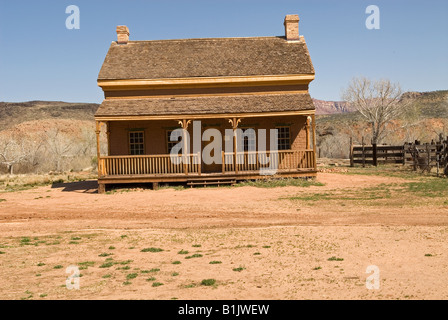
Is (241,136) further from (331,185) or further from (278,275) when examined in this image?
(278,275)

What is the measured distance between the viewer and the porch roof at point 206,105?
21703mm

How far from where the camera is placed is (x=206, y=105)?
22.6m

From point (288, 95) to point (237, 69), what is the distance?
10.1 ft

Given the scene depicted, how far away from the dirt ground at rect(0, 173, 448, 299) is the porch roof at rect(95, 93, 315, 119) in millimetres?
5185

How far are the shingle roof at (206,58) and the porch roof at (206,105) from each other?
127 cm

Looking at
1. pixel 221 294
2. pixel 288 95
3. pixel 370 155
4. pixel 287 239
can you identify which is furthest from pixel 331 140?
pixel 221 294

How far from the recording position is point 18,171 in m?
38.7

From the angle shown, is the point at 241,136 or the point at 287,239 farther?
the point at 241,136

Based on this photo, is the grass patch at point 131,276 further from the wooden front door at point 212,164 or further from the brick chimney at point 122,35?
the brick chimney at point 122,35

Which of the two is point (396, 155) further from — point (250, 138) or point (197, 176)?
point (197, 176)

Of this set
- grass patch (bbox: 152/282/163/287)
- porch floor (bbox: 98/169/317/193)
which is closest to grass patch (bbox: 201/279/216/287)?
grass patch (bbox: 152/282/163/287)

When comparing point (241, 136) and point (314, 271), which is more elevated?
point (241, 136)
